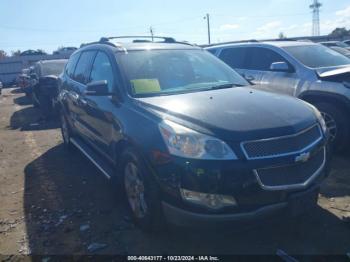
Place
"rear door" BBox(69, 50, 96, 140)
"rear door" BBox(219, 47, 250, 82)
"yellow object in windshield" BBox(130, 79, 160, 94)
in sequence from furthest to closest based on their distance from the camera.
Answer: "rear door" BBox(219, 47, 250, 82) → "rear door" BBox(69, 50, 96, 140) → "yellow object in windshield" BBox(130, 79, 160, 94)

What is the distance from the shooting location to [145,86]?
410cm

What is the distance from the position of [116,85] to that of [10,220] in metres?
2.01

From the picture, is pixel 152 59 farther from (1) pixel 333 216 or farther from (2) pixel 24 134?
(2) pixel 24 134

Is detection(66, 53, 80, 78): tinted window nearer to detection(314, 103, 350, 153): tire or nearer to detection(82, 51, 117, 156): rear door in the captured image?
detection(82, 51, 117, 156): rear door

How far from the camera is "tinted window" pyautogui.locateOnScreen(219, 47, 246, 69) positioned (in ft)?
25.2

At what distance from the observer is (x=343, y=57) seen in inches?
272

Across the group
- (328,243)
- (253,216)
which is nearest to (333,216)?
(328,243)

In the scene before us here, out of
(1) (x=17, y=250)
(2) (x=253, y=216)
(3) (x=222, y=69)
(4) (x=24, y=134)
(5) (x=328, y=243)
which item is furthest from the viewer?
(4) (x=24, y=134)

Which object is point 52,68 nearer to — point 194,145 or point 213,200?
point 194,145

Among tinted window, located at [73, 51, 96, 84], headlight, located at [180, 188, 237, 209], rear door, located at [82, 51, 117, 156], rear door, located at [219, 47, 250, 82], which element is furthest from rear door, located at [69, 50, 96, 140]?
rear door, located at [219, 47, 250, 82]

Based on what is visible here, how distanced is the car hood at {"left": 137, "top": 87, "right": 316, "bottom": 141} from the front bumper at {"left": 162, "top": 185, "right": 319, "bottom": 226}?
1.84ft

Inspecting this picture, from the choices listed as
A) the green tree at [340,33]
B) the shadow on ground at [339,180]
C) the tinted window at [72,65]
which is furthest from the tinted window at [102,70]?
the green tree at [340,33]

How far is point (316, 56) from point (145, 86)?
12.9 feet

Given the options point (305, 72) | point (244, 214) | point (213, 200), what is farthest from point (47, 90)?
point (244, 214)
